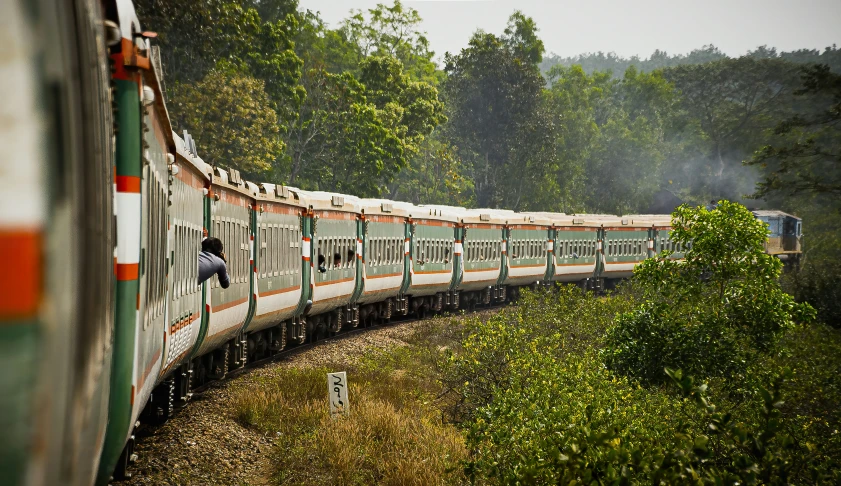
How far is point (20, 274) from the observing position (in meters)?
1.90

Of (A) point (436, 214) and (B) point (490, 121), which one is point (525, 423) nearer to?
(A) point (436, 214)

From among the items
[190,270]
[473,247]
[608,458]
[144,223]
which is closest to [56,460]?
[144,223]

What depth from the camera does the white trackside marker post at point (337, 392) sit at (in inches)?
476

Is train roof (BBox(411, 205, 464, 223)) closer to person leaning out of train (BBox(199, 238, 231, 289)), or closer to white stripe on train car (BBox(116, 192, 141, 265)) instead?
person leaning out of train (BBox(199, 238, 231, 289))

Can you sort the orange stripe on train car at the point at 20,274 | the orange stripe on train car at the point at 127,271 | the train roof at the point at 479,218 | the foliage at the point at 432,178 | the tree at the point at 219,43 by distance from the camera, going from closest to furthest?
the orange stripe on train car at the point at 20,274, the orange stripe on train car at the point at 127,271, the train roof at the point at 479,218, the tree at the point at 219,43, the foliage at the point at 432,178

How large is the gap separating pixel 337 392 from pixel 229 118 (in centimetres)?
3273

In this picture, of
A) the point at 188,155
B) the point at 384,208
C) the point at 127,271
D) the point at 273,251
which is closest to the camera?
the point at 127,271

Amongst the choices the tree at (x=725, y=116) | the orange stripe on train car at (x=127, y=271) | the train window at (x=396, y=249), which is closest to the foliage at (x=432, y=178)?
the tree at (x=725, y=116)

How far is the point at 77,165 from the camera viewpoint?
97.8 inches

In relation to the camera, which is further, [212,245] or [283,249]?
[283,249]

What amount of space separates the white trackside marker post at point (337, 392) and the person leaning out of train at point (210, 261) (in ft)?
7.51

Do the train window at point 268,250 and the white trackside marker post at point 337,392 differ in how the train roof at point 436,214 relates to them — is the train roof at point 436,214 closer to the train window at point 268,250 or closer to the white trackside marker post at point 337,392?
the train window at point 268,250

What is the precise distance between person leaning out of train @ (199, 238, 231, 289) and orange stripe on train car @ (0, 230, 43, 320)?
810cm

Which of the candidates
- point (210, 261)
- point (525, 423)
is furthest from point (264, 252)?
point (525, 423)
